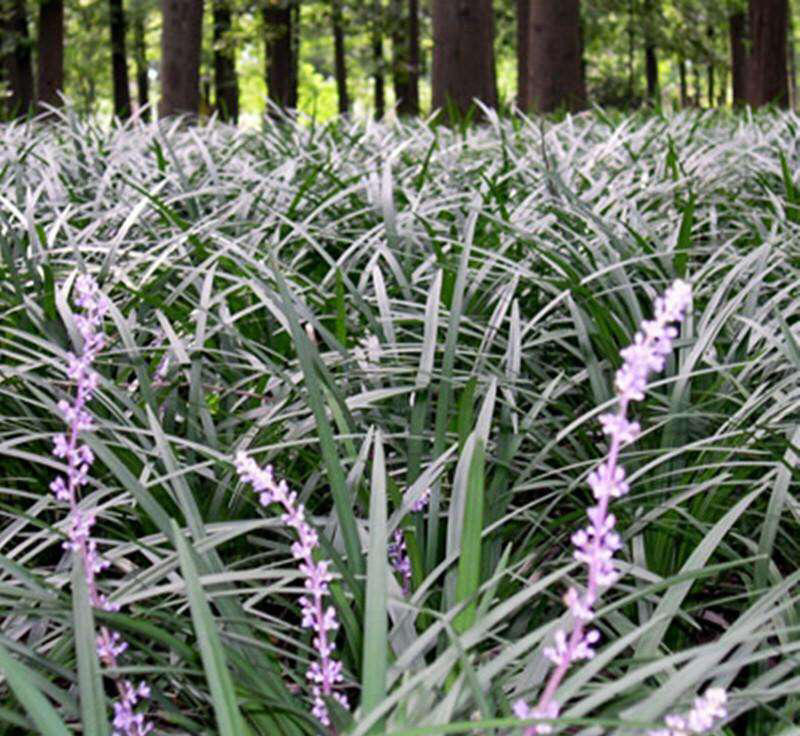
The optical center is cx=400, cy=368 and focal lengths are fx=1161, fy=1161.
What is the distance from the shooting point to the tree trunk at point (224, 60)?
57.6 ft

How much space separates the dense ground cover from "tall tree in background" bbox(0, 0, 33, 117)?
15017 mm

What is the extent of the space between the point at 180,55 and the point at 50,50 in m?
6.04

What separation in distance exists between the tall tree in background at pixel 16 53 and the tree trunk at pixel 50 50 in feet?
4.11

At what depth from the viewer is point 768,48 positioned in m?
12.9

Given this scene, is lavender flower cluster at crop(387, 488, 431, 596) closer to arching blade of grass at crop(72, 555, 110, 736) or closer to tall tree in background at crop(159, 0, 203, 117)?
arching blade of grass at crop(72, 555, 110, 736)

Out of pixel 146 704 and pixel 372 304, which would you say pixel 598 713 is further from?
pixel 372 304

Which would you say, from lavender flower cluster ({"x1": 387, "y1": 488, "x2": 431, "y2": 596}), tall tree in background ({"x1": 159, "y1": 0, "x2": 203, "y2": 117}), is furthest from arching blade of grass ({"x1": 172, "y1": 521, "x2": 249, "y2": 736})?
tall tree in background ({"x1": 159, "y1": 0, "x2": 203, "y2": 117})

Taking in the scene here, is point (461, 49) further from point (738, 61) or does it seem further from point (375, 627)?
point (738, 61)

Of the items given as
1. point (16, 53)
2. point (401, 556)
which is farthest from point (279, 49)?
point (401, 556)

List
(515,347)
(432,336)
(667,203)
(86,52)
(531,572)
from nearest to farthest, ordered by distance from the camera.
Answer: (531,572)
(432,336)
(515,347)
(667,203)
(86,52)

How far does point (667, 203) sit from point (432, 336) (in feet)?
5.82

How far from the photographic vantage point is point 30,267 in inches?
93.9

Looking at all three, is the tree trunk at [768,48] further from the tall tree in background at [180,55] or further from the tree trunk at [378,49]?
the tree trunk at [378,49]

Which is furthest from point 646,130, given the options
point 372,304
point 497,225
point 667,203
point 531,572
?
point 531,572
